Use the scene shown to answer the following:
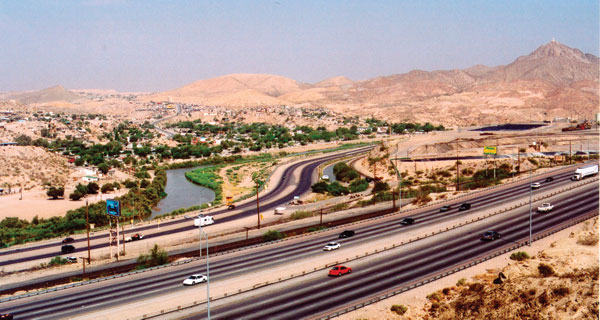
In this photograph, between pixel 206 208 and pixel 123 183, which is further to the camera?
pixel 123 183

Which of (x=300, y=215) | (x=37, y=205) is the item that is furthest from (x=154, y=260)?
(x=37, y=205)

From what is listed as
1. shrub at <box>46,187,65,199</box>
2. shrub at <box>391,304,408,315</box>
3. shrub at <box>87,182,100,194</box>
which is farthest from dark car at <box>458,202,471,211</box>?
shrub at <box>46,187,65,199</box>

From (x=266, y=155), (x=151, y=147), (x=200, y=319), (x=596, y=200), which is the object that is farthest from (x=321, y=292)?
(x=151, y=147)

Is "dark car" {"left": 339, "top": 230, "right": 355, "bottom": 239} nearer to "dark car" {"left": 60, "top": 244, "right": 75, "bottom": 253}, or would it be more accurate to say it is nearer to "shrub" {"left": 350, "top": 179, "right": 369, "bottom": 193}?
Result: "dark car" {"left": 60, "top": 244, "right": 75, "bottom": 253}

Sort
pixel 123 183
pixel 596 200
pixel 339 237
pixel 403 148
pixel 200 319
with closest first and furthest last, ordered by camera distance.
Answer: pixel 200 319, pixel 339 237, pixel 596 200, pixel 123 183, pixel 403 148

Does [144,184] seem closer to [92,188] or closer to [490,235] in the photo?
[92,188]

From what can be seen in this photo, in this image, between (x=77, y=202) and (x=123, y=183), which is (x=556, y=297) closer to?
(x=77, y=202)

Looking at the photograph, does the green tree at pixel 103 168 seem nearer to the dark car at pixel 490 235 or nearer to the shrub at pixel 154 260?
the shrub at pixel 154 260
